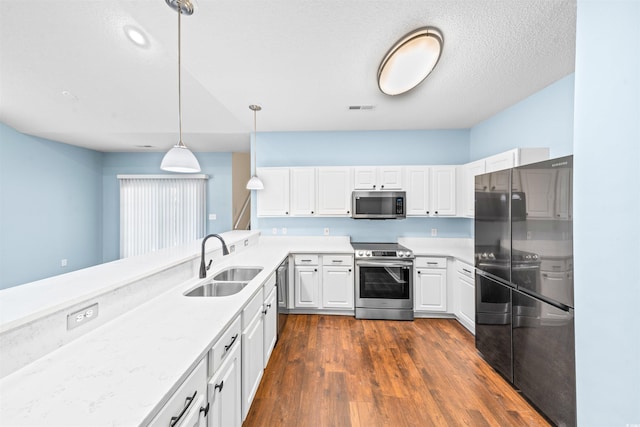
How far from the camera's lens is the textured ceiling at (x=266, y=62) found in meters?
1.60

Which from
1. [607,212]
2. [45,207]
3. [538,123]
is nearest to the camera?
[607,212]

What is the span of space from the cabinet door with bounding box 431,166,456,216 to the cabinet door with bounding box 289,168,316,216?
1702 mm

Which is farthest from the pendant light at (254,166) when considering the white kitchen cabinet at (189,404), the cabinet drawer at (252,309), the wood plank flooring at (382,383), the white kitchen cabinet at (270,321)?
the white kitchen cabinet at (189,404)

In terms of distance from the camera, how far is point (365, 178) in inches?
143

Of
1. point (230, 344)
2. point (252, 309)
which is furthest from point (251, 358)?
point (230, 344)

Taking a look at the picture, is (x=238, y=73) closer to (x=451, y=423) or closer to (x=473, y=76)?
(x=473, y=76)

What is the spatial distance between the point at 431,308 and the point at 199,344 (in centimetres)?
304

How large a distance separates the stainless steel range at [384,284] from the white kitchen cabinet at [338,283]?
10 cm

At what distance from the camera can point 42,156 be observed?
4344mm

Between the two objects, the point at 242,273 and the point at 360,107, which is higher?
the point at 360,107

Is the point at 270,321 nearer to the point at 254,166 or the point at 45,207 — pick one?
the point at 254,166

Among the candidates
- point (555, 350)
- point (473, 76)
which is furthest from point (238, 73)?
point (555, 350)

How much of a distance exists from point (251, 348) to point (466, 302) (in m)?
2.52

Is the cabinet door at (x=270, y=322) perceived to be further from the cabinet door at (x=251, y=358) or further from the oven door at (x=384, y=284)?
the oven door at (x=384, y=284)
